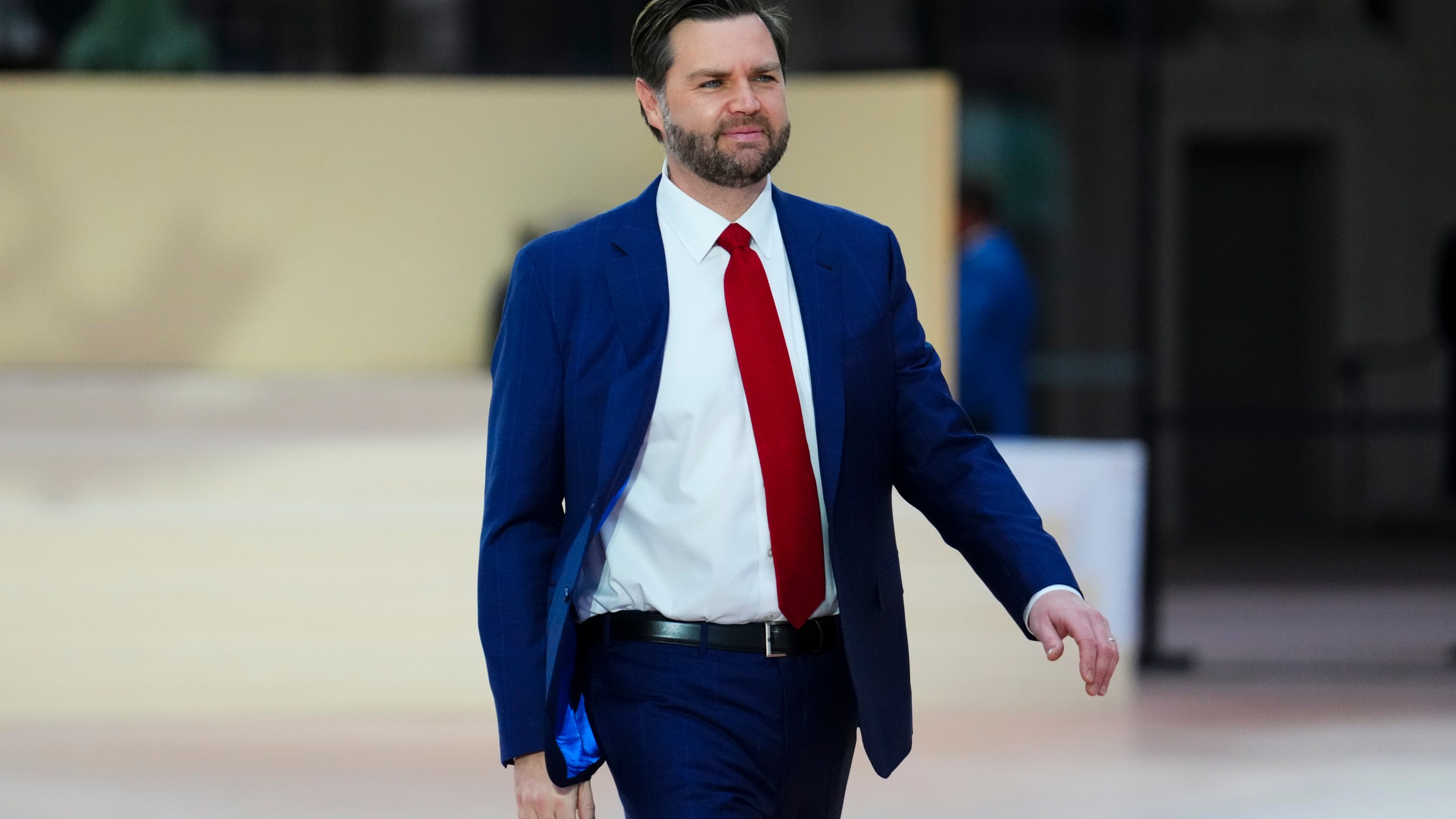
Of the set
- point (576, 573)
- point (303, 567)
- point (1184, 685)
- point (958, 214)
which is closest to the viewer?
point (576, 573)

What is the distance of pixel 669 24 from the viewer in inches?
82.0

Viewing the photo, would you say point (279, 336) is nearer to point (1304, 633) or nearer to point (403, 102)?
point (403, 102)

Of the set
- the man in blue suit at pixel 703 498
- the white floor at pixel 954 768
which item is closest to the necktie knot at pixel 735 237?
the man in blue suit at pixel 703 498

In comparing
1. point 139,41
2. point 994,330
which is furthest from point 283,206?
point 994,330

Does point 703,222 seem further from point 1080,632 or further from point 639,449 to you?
point 1080,632

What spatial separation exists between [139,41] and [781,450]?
20.4ft

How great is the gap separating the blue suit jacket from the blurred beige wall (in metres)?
5.04

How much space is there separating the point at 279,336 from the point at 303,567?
6.41 ft

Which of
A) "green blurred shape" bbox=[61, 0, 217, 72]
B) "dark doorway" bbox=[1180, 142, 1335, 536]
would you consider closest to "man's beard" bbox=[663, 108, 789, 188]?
"green blurred shape" bbox=[61, 0, 217, 72]

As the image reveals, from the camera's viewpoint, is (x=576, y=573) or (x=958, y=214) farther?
(x=958, y=214)

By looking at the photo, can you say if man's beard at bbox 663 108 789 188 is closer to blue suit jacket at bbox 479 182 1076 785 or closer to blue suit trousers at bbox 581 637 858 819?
blue suit jacket at bbox 479 182 1076 785

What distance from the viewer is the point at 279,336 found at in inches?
285

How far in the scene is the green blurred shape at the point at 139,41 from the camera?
7.46 m

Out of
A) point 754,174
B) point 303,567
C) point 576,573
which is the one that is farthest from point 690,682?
point 303,567
